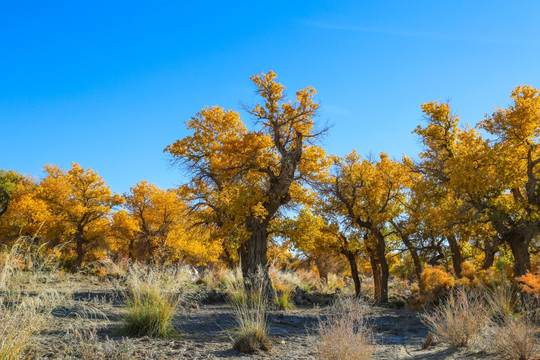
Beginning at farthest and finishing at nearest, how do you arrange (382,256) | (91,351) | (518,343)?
(382,256) → (518,343) → (91,351)

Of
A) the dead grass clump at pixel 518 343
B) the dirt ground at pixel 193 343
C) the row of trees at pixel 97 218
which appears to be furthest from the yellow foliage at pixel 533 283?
the row of trees at pixel 97 218

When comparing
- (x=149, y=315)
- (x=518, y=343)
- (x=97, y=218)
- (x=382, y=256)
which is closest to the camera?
(x=518, y=343)

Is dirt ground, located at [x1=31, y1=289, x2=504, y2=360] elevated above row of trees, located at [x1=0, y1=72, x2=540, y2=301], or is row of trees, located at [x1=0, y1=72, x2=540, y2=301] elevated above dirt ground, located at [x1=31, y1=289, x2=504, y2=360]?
row of trees, located at [x1=0, y1=72, x2=540, y2=301]

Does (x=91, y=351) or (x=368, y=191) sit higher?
(x=368, y=191)

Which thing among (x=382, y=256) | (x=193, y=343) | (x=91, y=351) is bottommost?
(x=193, y=343)

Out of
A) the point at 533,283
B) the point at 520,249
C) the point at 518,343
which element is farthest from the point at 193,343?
the point at 520,249

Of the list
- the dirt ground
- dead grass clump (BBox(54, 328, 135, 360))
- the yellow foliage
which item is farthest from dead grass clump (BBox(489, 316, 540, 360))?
dead grass clump (BBox(54, 328, 135, 360))

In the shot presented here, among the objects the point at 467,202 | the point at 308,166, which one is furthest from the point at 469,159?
the point at 308,166

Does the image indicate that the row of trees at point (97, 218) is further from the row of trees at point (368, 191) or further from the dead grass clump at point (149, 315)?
the dead grass clump at point (149, 315)

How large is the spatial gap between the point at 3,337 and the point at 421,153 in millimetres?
16962

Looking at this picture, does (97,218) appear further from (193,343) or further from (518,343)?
(518,343)

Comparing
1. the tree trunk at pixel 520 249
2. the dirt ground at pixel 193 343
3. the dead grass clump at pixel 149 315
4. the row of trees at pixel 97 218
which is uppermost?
the row of trees at pixel 97 218

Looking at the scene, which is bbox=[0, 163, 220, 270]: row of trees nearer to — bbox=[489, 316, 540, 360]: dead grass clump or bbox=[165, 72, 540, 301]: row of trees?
bbox=[165, 72, 540, 301]: row of trees

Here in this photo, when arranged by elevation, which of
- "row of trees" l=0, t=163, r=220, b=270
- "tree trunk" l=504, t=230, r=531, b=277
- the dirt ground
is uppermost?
"row of trees" l=0, t=163, r=220, b=270
